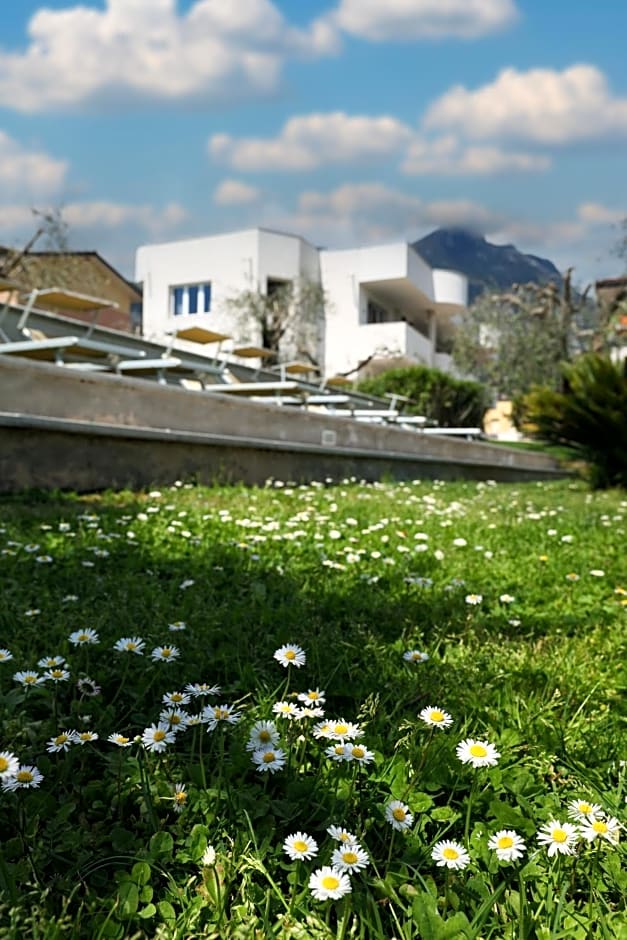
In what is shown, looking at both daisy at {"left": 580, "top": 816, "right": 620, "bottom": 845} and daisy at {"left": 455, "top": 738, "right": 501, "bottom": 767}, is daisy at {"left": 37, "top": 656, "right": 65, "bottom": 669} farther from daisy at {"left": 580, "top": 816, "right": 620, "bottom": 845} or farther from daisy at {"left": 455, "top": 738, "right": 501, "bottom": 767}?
daisy at {"left": 580, "top": 816, "right": 620, "bottom": 845}

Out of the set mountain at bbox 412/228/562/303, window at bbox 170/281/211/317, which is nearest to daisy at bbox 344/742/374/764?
window at bbox 170/281/211/317

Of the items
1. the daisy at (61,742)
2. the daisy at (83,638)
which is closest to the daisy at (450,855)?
the daisy at (61,742)

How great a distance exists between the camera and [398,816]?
4.82 feet

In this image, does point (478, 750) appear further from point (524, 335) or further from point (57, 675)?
point (524, 335)

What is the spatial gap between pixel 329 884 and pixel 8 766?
686 millimetres

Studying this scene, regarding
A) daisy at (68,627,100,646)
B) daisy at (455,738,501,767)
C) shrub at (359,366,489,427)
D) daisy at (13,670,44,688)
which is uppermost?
shrub at (359,366,489,427)

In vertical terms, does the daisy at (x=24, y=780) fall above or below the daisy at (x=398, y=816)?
above

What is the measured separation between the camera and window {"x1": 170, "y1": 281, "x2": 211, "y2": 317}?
3142cm

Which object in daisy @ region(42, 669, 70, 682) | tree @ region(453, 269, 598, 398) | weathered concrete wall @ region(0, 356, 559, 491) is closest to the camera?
daisy @ region(42, 669, 70, 682)

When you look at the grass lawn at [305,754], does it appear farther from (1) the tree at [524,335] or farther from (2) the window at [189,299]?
(2) the window at [189,299]

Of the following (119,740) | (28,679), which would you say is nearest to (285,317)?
(28,679)

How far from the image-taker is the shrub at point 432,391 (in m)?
22.8

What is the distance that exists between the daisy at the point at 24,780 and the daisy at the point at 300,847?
1.70 ft

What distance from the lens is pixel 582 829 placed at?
56.2 inches
